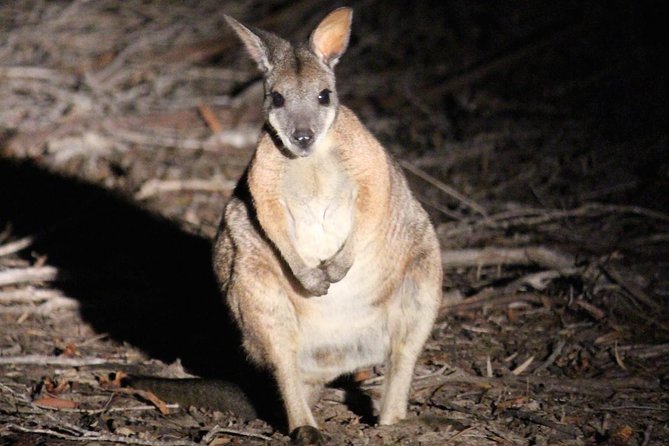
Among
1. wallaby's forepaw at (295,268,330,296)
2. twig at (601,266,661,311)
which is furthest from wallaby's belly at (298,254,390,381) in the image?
twig at (601,266,661,311)

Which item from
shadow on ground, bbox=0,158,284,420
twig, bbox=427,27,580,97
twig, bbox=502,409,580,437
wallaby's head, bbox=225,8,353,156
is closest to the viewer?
wallaby's head, bbox=225,8,353,156

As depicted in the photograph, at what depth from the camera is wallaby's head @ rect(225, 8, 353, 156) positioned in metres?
3.57

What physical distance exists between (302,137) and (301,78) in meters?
0.25

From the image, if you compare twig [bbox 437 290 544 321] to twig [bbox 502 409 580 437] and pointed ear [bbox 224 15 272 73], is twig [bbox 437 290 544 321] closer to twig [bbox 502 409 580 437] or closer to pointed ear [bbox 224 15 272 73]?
twig [bbox 502 409 580 437]

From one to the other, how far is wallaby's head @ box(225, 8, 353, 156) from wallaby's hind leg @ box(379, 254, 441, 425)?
0.74m

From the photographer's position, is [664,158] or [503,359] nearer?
[503,359]

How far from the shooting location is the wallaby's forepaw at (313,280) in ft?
11.8

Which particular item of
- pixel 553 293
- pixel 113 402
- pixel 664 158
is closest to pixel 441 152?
pixel 664 158

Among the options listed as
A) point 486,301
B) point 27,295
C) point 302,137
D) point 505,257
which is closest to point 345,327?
point 302,137

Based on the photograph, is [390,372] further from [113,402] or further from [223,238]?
[113,402]

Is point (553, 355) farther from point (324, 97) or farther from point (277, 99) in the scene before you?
point (277, 99)

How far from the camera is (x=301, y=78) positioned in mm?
3629

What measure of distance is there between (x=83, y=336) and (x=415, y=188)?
2839 millimetres

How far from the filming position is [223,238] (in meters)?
3.92
